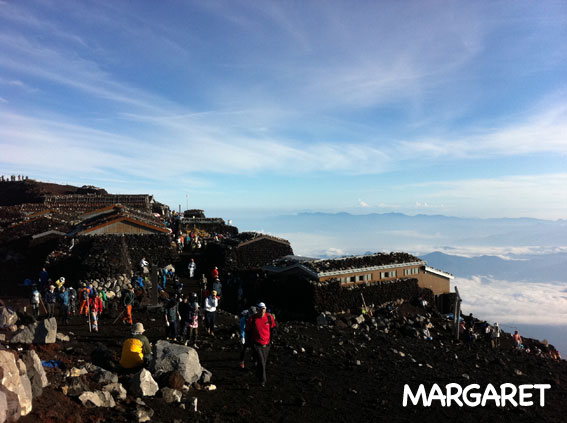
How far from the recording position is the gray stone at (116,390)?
8.51 metres

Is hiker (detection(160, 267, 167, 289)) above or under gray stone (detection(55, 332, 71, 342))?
under

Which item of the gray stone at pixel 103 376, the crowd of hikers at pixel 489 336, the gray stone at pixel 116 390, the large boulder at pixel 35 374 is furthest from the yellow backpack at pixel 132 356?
the crowd of hikers at pixel 489 336

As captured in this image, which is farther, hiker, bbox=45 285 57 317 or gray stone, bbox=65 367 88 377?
hiker, bbox=45 285 57 317

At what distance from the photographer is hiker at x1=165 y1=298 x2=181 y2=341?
14.4 metres

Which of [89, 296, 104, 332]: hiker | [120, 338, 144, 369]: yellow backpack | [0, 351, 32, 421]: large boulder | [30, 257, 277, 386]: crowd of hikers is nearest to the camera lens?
[0, 351, 32, 421]: large boulder

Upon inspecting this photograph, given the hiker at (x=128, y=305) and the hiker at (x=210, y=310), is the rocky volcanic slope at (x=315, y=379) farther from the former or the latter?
the hiker at (x=128, y=305)

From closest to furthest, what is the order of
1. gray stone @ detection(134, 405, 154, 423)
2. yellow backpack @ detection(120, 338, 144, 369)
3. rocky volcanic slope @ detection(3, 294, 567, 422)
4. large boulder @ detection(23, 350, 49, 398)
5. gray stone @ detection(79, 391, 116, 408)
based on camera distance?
1. large boulder @ detection(23, 350, 49, 398)
2. gray stone @ detection(134, 405, 154, 423)
3. gray stone @ detection(79, 391, 116, 408)
4. rocky volcanic slope @ detection(3, 294, 567, 422)
5. yellow backpack @ detection(120, 338, 144, 369)

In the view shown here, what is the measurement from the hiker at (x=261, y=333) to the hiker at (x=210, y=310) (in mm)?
5018

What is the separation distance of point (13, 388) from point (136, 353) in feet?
12.5

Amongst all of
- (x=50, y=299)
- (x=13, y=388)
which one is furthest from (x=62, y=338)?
(x=13, y=388)

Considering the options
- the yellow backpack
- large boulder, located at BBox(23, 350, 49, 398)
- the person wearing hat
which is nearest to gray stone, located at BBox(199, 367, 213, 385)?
the yellow backpack

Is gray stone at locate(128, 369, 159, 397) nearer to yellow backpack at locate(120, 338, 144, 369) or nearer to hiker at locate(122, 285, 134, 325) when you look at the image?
yellow backpack at locate(120, 338, 144, 369)

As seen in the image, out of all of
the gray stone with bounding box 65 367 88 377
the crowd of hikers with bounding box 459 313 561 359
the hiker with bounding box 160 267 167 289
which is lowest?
the crowd of hikers with bounding box 459 313 561 359

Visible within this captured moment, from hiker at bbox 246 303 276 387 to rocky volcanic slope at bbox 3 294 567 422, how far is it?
778 millimetres
